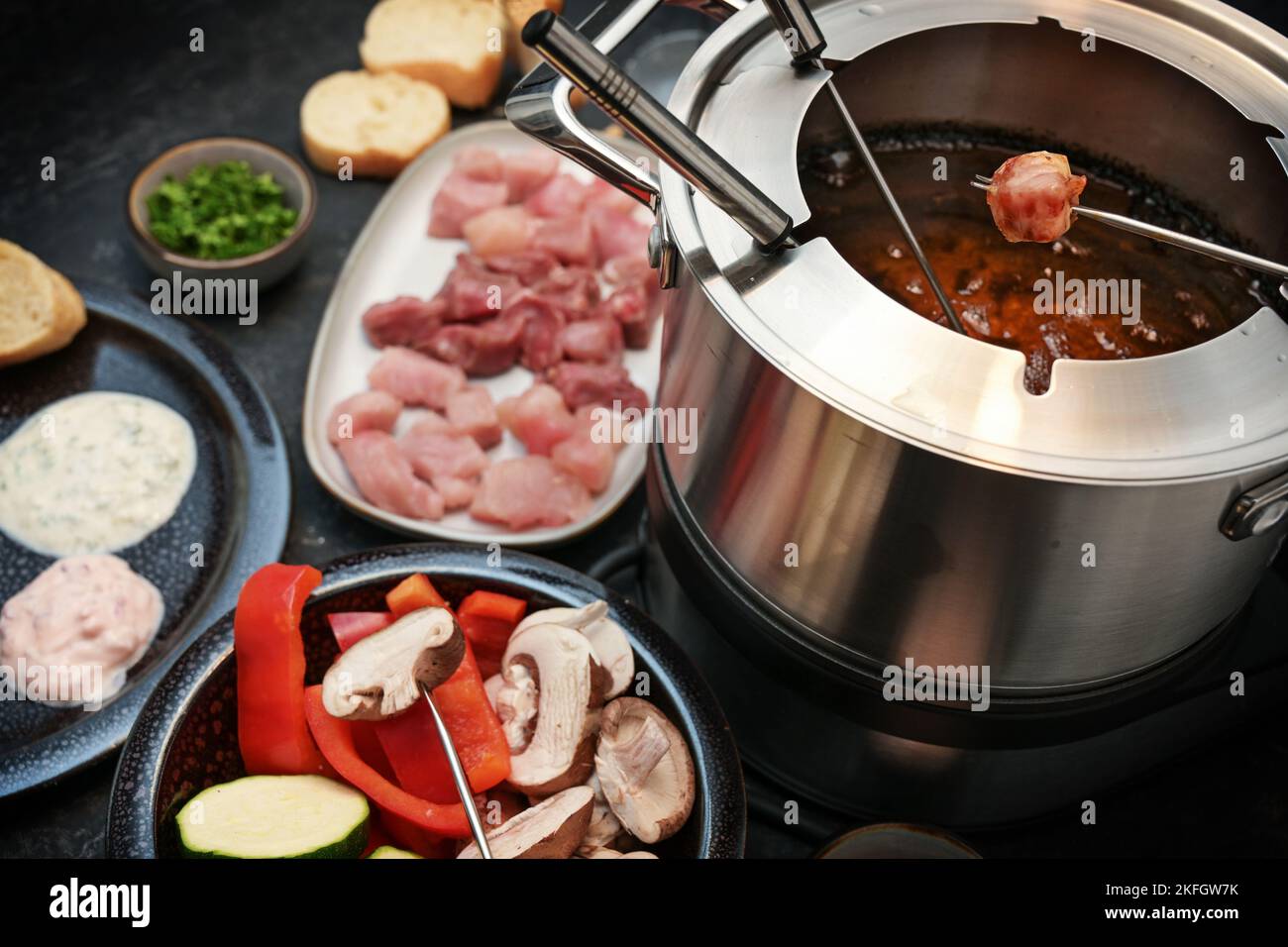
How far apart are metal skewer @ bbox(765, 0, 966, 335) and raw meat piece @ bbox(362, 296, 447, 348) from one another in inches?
40.3

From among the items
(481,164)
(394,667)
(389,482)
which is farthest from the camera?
(481,164)

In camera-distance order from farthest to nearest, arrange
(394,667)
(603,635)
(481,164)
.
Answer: (481,164), (603,635), (394,667)

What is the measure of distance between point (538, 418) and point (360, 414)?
0.32 metres

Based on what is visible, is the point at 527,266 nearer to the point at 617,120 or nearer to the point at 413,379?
the point at 413,379

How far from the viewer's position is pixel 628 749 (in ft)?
4.42

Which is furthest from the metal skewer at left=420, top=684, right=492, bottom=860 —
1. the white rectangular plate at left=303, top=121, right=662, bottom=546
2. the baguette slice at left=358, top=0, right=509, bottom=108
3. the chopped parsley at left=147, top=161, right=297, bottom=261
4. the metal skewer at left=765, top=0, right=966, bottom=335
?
the baguette slice at left=358, top=0, right=509, bottom=108

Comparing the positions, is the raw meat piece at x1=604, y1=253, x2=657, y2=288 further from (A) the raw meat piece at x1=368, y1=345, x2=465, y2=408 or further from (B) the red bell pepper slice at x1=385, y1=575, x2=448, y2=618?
(B) the red bell pepper slice at x1=385, y1=575, x2=448, y2=618

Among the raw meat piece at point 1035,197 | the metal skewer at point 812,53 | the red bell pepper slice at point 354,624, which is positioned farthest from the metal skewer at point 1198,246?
the red bell pepper slice at point 354,624

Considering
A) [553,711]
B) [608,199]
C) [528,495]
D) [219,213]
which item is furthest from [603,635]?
[219,213]

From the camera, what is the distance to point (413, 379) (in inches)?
83.7

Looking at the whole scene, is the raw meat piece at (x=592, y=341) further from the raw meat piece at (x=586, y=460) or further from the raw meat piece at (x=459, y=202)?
the raw meat piece at (x=459, y=202)
